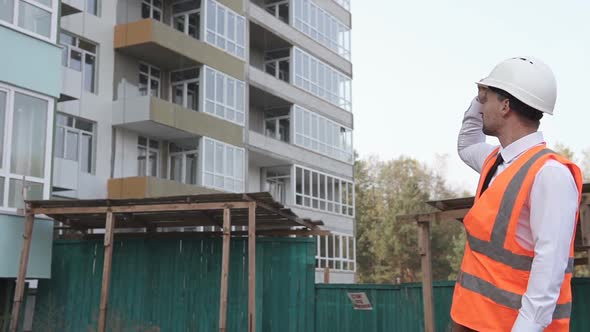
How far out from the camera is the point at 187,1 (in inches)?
1170

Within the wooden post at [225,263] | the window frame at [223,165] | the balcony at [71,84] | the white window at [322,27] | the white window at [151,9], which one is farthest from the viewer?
the white window at [322,27]

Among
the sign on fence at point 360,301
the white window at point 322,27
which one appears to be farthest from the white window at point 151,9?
the sign on fence at point 360,301

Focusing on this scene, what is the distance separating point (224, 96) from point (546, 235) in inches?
1114

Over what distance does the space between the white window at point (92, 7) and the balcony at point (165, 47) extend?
980mm

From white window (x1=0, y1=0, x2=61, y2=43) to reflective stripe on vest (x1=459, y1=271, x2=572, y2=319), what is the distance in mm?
14014

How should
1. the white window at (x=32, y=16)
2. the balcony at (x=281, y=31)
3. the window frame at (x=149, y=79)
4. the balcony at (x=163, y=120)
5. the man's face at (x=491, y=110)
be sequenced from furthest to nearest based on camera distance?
the balcony at (x=281, y=31) < the window frame at (x=149, y=79) < the balcony at (x=163, y=120) < the white window at (x=32, y=16) < the man's face at (x=491, y=110)

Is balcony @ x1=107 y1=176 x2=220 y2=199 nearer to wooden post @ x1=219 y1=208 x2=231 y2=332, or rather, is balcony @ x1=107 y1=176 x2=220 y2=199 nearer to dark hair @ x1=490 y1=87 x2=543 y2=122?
wooden post @ x1=219 y1=208 x2=231 y2=332

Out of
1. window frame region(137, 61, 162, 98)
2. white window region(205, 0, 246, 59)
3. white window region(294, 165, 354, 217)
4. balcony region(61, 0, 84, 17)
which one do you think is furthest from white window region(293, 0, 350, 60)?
balcony region(61, 0, 84, 17)

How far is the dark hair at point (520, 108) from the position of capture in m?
2.47

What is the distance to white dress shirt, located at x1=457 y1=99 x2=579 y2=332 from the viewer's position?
2148mm

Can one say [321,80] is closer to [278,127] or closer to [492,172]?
[278,127]

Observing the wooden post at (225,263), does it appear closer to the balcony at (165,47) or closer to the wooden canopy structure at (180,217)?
the wooden canopy structure at (180,217)

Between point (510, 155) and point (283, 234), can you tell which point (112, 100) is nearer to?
point (283, 234)

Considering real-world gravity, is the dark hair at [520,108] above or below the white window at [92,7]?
below
